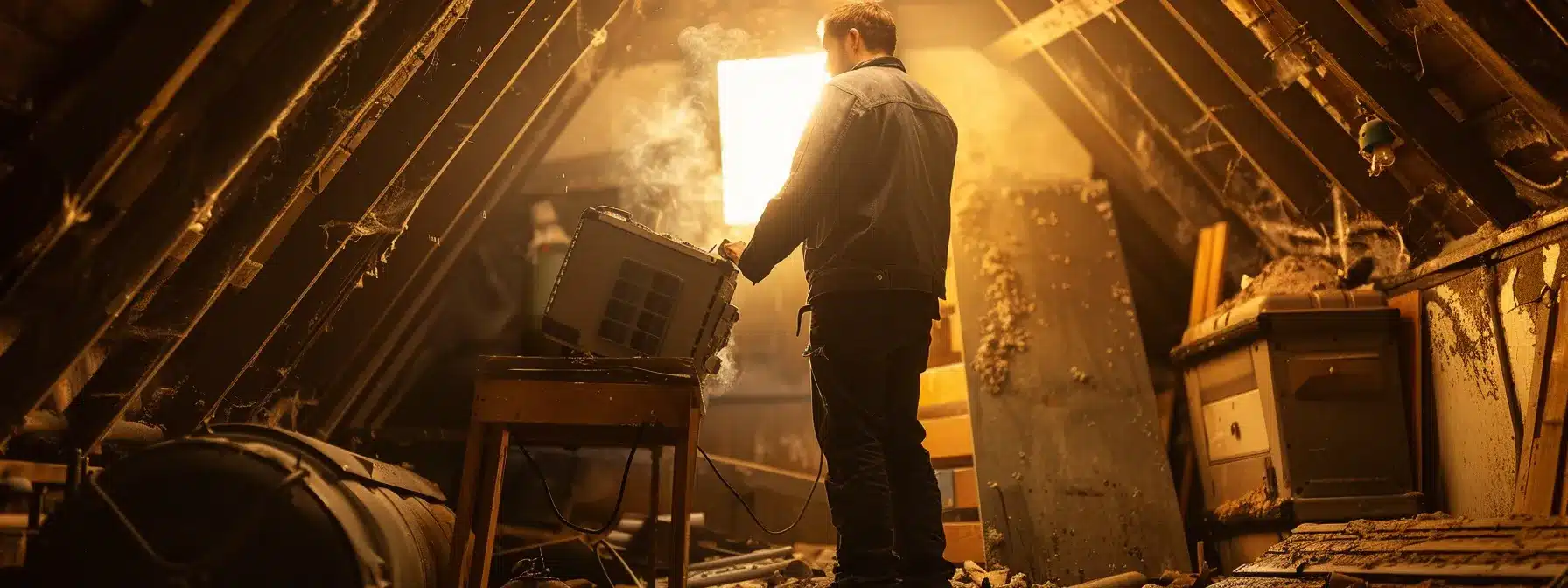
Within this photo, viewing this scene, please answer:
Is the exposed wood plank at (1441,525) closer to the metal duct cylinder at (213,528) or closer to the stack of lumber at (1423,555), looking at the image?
the stack of lumber at (1423,555)

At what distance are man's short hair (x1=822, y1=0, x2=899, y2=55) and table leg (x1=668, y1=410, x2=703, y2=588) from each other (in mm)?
1109

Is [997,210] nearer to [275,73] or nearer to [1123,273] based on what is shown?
[1123,273]

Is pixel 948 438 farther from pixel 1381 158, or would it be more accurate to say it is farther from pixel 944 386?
pixel 1381 158

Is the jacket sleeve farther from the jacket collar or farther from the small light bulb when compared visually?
the small light bulb

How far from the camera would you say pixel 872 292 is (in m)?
2.33

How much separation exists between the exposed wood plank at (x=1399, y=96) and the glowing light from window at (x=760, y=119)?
2607 millimetres

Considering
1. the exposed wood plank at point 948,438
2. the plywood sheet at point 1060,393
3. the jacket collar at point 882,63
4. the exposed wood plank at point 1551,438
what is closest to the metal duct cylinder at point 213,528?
the jacket collar at point 882,63

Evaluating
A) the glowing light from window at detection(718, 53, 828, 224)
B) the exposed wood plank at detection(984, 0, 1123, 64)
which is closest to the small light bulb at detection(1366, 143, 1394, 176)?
the exposed wood plank at detection(984, 0, 1123, 64)

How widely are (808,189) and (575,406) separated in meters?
0.76

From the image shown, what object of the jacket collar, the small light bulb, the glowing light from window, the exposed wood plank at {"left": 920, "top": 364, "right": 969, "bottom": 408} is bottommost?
the exposed wood plank at {"left": 920, "top": 364, "right": 969, "bottom": 408}

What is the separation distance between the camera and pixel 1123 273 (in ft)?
15.1

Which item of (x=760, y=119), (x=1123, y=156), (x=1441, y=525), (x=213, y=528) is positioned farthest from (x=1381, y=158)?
(x=213, y=528)

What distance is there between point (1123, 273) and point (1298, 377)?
1111mm

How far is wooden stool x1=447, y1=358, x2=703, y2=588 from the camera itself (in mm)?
2295
